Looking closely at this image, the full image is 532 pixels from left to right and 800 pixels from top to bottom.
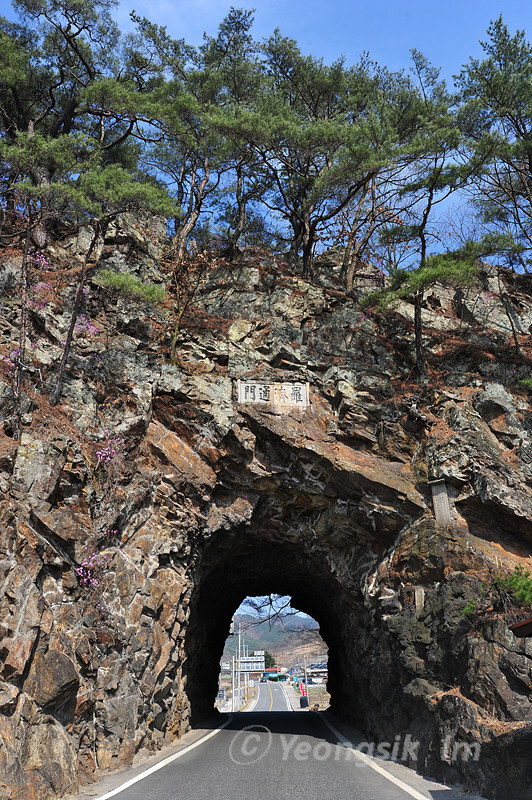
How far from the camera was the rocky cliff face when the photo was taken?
818 centimetres

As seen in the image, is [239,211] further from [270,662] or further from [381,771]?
[270,662]

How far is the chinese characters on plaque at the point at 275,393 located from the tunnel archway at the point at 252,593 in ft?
12.7

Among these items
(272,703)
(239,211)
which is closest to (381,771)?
(239,211)

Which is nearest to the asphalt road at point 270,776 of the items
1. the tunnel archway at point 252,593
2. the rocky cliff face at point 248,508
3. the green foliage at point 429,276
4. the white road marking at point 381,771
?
the white road marking at point 381,771

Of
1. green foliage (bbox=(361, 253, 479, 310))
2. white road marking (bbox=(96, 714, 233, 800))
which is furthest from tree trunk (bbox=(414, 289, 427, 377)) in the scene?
white road marking (bbox=(96, 714, 233, 800))

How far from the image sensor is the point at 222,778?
8336mm

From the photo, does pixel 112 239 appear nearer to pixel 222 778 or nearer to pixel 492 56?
pixel 492 56

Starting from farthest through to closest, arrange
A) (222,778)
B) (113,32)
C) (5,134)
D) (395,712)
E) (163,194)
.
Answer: (113,32) < (5,134) < (163,194) < (395,712) < (222,778)

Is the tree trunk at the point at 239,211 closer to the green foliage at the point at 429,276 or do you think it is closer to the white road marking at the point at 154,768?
the green foliage at the point at 429,276

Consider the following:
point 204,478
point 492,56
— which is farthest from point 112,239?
point 492,56

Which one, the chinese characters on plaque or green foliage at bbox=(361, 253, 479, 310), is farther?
the chinese characters on plaque

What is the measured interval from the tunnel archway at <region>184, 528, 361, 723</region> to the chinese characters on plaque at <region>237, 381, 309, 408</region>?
3.88m

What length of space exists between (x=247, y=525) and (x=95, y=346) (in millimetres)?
6678

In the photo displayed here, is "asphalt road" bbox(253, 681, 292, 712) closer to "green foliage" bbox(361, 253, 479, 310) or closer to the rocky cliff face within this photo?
the rocky cliff face
